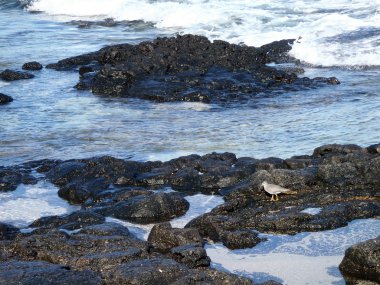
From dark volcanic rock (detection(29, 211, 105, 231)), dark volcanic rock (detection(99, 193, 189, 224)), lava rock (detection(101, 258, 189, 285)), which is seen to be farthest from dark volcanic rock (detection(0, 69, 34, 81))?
lava rock (detection(101, 258, 189, 285))

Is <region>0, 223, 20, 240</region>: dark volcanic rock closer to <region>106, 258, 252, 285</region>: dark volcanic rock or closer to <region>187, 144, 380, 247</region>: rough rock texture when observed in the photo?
<region>187, 144, 380, 247</region>: rough rock texture

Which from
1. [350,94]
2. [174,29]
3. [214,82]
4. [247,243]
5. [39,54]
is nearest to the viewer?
[247,243]

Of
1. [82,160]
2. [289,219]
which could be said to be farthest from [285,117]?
[289,219]

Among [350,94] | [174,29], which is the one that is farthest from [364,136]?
[174,29]

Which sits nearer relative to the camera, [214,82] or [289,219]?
[289,219]

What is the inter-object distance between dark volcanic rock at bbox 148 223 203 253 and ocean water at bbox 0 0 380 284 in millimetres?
234

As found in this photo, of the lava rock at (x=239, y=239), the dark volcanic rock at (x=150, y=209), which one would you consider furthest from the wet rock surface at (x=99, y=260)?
the dark volcanic rock at (x=150, y=209)

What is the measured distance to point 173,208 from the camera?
874 cm

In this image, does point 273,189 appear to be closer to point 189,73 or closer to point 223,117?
point 223,117

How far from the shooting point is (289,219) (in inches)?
312

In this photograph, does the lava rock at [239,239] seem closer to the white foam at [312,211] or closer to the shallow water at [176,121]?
the white foam at [312,211]

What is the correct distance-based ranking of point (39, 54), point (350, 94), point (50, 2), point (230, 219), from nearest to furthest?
point (230, 219) → point (350, 94) → point (39, 54) → point (50, 2)

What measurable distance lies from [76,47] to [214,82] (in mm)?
6709

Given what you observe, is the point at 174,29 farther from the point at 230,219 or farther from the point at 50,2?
the point at 230,219
